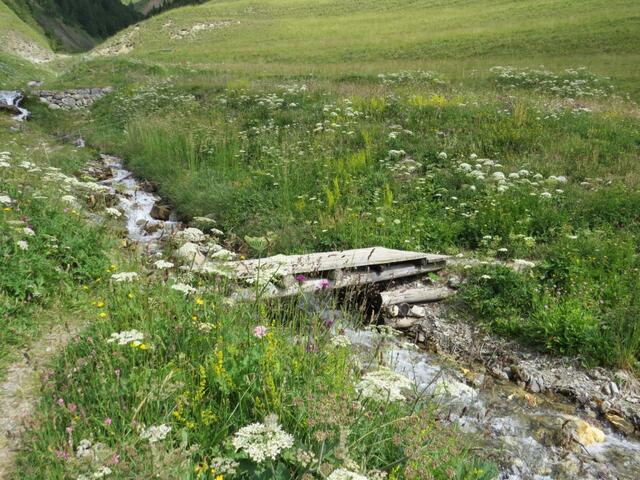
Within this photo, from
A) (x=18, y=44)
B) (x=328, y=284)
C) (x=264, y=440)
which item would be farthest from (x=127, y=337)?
(x=18, y=44)

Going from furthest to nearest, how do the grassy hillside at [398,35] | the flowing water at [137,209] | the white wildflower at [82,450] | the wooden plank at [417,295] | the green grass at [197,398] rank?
the grassy hillside at [398,35] → the flowing water at [137,209] → the wooden plank at [417,295] → the green grass at [197,398] → the white wildflower at [82,450]

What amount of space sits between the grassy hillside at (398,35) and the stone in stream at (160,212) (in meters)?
18.8

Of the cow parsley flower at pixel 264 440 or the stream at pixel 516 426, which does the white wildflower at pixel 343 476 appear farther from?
the stream at pixel 516 426

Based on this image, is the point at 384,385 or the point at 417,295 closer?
the point at 384,385

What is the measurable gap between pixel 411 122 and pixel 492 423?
10806mm

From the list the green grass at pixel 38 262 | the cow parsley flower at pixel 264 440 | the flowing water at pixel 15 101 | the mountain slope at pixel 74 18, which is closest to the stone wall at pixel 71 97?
the flowing water at pixel 15 101

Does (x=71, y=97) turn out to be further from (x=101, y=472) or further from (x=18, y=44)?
(x=18, y=44)

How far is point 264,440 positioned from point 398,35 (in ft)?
176

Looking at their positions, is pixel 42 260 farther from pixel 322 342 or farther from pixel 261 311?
pixel 322 342

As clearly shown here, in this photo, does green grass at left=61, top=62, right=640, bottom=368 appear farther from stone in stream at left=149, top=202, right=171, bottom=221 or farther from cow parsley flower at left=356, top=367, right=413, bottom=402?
cow parsley flower at left=356, top=367, right=413, bottom=402

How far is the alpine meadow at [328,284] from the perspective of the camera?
11.2 ft

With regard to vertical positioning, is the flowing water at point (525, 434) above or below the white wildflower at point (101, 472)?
below

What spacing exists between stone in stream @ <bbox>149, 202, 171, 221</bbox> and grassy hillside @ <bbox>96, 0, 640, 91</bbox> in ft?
61.8

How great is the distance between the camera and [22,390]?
4.41m
